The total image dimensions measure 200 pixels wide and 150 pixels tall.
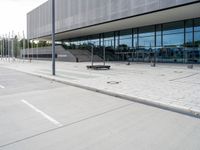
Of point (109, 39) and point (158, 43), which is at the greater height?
point (109, 39)

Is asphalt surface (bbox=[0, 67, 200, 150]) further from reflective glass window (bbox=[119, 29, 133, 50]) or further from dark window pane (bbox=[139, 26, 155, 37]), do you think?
reflective glass window (bbox=[119, 29, 133, 50])

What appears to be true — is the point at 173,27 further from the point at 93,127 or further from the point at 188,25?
the point at 93,127

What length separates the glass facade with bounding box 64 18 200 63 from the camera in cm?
2650

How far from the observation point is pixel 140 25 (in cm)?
3086

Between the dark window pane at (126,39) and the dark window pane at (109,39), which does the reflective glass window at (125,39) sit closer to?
the dark window pane at (126,39)

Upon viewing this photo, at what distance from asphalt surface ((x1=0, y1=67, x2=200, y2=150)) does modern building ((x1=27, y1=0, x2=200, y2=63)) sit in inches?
684

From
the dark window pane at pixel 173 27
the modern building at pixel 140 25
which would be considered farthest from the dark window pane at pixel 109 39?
the dark window pane at pixel 173 27

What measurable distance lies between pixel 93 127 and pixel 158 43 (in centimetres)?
2829

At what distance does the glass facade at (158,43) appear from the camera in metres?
26.5

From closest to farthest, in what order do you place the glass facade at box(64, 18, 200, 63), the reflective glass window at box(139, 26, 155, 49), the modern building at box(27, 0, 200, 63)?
the modern building at box(27, 0, 200, 63), the glass facade at box(64, 18, 200, 63), the reflective glass window at box(139, 26, 155, 49)

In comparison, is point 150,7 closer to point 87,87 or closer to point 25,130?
point 87,87

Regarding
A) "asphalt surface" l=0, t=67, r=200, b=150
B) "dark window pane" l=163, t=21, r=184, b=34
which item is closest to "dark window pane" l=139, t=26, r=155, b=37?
"dark window pane" l=163, t=21, r=184, b=34

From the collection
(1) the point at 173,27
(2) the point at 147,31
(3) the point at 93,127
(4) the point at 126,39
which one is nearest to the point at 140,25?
(2) the point at 147,31

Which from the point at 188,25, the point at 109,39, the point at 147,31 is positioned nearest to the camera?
the point at 188,25
